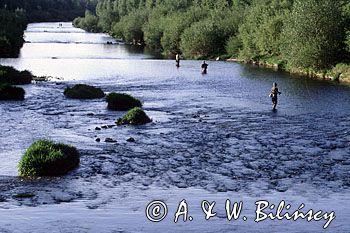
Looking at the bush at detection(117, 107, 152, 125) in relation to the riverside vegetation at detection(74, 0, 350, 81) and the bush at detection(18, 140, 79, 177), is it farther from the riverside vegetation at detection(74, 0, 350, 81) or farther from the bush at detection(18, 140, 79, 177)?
the riverside vegetation at detection(74, 0, 350, 81)

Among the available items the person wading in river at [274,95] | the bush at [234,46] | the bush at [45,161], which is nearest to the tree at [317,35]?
the person wading in river at [274,95]

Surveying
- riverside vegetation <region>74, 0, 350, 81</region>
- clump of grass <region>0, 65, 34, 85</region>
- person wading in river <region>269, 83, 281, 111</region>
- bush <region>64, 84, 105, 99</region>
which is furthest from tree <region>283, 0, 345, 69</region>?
clump of grass <region>0, 65, 34, 85</region>

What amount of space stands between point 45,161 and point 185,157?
10.4 metres

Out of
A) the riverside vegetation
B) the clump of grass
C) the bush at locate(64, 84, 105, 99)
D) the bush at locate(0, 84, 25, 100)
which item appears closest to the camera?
the bush at locate(0, 84, 25, 100)

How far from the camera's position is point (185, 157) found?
40188mm

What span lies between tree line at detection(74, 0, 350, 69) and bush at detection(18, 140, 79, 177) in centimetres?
6452

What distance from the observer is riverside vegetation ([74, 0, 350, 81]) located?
306 feet

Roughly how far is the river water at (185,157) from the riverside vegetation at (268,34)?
1633 cm

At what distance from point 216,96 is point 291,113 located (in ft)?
49.4

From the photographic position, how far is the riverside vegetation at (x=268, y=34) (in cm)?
9338

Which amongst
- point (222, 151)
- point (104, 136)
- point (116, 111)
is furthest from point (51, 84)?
point (222, 151)

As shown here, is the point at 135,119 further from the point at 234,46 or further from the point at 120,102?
the point at 234,46

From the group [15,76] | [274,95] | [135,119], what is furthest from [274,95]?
[15,76]

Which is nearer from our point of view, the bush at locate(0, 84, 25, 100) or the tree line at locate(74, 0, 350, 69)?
the bush at locate(0, 84, 25, 100)
